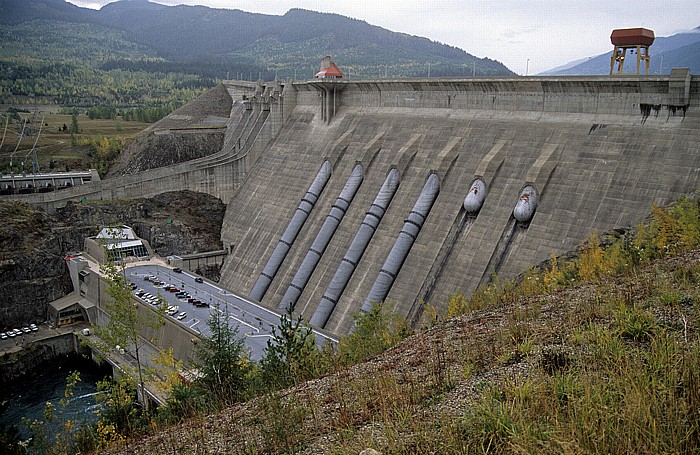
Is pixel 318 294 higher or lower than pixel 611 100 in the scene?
lower

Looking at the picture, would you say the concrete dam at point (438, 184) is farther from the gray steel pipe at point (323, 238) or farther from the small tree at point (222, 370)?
the small tree at point (222, 370)

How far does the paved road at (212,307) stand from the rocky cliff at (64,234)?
356 centimetres

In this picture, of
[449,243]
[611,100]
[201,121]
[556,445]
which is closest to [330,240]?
[449,243]

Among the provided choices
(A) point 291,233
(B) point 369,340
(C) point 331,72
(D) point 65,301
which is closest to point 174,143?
(C) point 331,72

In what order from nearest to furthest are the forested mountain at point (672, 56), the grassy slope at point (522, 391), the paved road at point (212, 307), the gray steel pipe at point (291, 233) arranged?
the grassy slope at point (522, 391), the paved road at point (212, 307), the gray steel pipe at point (291, 233), the forested mountain at point (672, 56)

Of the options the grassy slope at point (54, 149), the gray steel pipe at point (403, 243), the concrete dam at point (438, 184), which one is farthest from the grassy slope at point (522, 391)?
the grassy slope at point (54, 149)

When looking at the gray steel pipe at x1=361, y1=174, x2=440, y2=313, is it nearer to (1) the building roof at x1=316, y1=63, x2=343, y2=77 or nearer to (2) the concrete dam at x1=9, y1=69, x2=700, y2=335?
(2) the concrete dam at x1=9, y1=69, x2=700, y2=335

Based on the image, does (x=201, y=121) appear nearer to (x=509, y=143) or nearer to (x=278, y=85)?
(x=278, y=85)

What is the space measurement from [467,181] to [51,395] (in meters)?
23.5

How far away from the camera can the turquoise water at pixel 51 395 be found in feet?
90.3

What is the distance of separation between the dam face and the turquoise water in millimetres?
9235

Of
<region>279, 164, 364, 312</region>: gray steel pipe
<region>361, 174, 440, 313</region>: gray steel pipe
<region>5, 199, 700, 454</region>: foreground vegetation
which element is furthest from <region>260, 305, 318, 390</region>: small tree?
<region>279, 164, 364, 312</region>: gray steel pipe

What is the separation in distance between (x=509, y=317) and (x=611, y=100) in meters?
17.9

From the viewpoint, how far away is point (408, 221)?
27578mm
